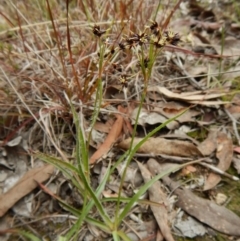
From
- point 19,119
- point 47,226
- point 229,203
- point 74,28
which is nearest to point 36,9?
point 74,28

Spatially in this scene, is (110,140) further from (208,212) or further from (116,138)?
(208,212)

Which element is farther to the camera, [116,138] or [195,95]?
[195,95]

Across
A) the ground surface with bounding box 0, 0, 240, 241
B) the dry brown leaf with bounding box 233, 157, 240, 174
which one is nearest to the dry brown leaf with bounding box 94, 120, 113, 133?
the ground surface with bounding box 0, 0, 240, 241

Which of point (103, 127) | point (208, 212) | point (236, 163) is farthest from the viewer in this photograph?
point (103, 127)

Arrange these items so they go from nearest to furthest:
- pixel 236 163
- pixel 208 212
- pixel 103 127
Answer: pixel 208 212, pixel 236 163, pixel 103 127

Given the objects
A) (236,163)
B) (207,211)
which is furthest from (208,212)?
(236,163)

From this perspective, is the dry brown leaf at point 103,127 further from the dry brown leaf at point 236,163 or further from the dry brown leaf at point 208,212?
the dry brown leaf at point 236,163
